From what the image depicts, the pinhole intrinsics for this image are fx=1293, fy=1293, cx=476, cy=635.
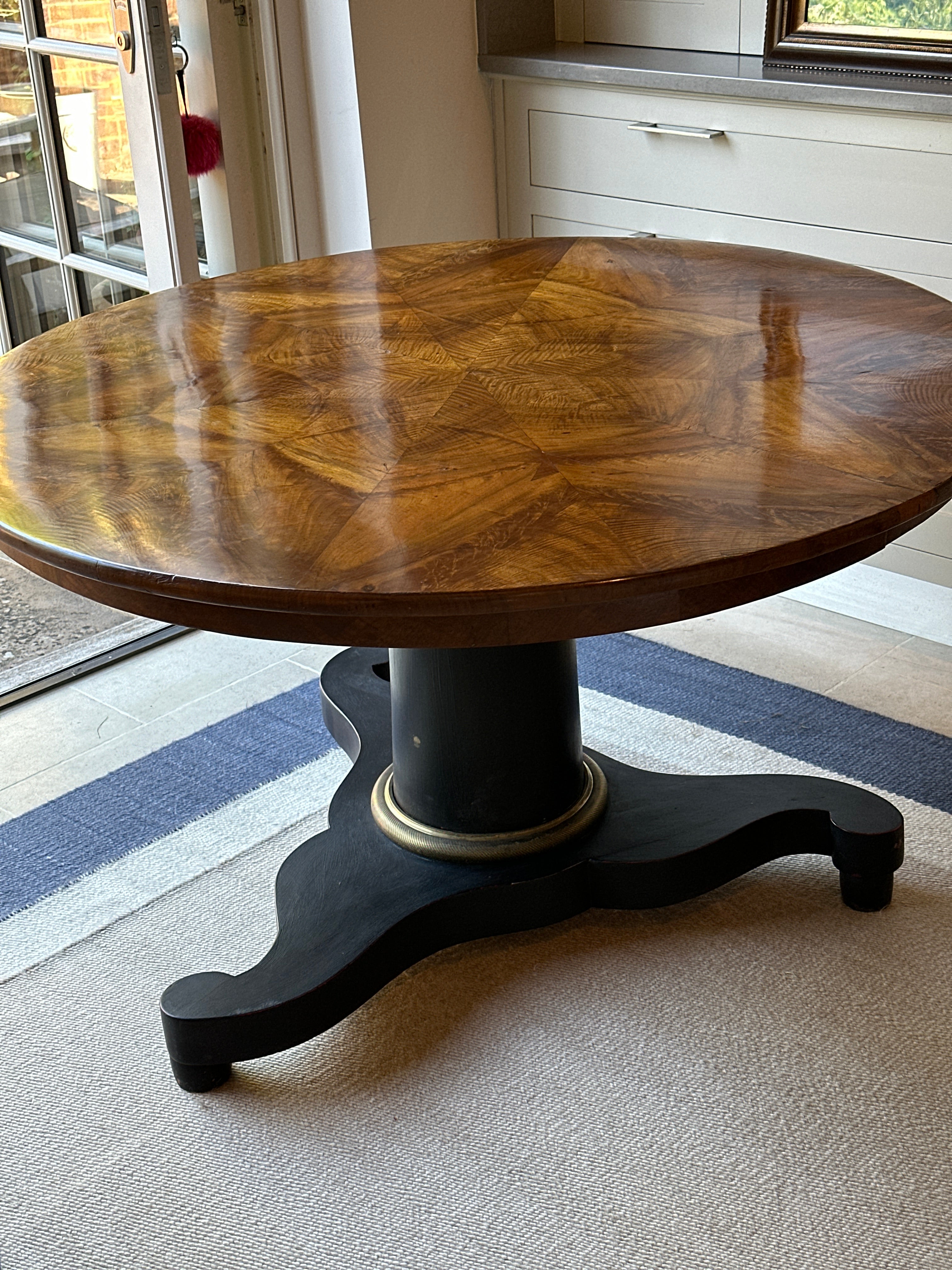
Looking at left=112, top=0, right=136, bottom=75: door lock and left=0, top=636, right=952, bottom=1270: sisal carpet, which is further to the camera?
left=112, top=0, right=136, bottom=75: door lock

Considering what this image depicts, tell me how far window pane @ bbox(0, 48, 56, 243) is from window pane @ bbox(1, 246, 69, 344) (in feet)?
0.22

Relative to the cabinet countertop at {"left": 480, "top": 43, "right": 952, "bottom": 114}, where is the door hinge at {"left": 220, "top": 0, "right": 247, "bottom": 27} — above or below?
above

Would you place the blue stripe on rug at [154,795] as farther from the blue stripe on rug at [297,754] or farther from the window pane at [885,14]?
the window pane at [885,14]

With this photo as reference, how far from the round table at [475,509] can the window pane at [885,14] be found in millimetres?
733

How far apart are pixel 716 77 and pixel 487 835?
4.71ft

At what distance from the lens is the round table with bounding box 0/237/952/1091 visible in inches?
38.9

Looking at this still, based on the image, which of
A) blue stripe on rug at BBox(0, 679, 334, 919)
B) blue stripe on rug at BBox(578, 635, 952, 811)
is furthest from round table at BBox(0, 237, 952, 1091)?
blue stripe on rug at BBox(578, 635, 952, 811)

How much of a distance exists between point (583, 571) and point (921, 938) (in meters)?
0.89

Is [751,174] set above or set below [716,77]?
below

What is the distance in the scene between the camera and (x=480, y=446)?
1.19 metres

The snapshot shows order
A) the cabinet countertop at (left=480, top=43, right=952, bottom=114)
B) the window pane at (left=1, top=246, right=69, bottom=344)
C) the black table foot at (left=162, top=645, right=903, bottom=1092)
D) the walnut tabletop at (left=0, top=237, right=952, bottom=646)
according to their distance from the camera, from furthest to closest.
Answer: the window pane at (left=1, top=246, right=69, bottom=344) < the cabinet countertop at (left=480, top=43, right=952, bottom=114) < the black table foot at (left=162, top=645, right=903, bottom=1092) < the walnut tabletop at (left=0, top=237, right=952, bottom=646)

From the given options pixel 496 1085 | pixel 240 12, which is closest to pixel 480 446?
pixel 496 1085

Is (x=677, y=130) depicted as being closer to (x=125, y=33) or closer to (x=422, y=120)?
(x=422, y=120)

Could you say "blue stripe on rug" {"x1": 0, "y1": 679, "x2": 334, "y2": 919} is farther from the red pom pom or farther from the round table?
the red pom pom
